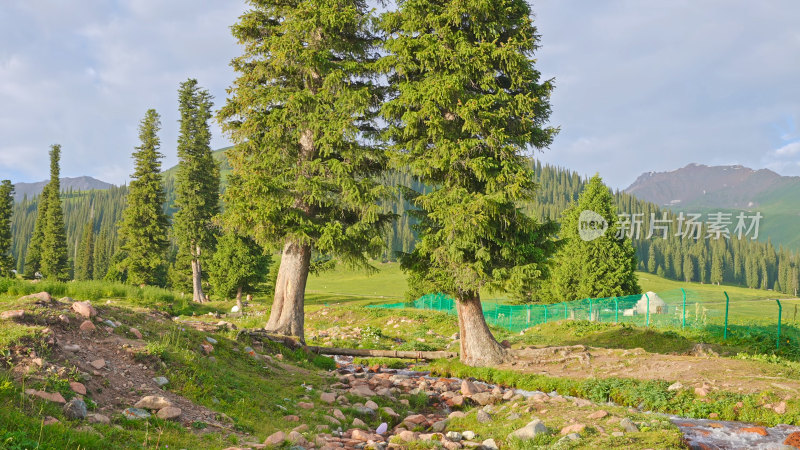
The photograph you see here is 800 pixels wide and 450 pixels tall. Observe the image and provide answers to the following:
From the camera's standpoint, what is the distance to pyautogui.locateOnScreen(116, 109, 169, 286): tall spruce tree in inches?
1820

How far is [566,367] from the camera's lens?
13.8 metres

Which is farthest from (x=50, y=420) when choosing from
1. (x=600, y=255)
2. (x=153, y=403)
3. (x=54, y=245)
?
(x=54, y=245)

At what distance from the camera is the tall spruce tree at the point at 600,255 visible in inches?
1383

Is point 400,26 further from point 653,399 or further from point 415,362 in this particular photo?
point 653,399

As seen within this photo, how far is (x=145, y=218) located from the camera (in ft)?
154

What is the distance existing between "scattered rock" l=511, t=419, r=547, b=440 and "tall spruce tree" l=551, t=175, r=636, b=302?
29.1 meters

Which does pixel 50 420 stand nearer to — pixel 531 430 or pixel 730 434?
pixel 531 430

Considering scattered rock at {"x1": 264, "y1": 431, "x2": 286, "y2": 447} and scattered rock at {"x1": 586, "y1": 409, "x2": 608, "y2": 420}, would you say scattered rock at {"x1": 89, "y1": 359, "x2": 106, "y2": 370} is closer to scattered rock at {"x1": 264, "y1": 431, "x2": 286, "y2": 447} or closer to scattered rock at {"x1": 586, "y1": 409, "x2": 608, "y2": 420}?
scattered rock at {"x1": 264, "y1": 431, "x2": 286, "y2": 447}

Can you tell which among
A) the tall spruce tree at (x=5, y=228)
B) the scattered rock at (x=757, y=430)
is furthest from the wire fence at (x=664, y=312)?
the tall spruce tree at (x=5, y=228)

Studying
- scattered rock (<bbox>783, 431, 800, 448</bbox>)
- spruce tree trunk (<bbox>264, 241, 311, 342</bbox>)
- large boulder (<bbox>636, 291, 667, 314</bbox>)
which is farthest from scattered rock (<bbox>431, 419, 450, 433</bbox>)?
large boulder (<bbox>636, 291, 667, 314</bbox>)

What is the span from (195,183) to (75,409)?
142 feet

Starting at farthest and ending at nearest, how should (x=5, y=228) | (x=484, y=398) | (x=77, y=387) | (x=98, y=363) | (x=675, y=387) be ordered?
1. (x=5, y=228)
2. (x=675, y=387)
3. (x=484, y=398)
4. (x=98, y=363)
5. (x=77, y=387)

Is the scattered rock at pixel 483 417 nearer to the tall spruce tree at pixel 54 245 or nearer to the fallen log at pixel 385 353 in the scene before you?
the fallen log at pixel 385 353

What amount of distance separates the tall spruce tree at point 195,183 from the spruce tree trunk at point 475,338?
34953mm
